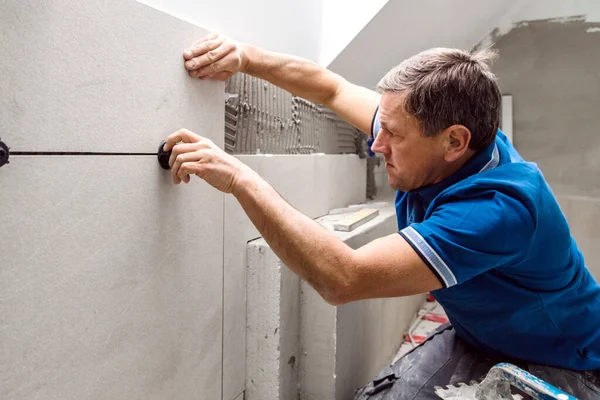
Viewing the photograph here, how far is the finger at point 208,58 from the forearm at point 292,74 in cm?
14

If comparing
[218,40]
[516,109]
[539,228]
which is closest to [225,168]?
[218,40]

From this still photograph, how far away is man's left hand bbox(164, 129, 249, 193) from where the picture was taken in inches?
37.9

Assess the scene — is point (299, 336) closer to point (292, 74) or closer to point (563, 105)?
point (292, 74)

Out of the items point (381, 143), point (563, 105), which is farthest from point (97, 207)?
point (563, 105)

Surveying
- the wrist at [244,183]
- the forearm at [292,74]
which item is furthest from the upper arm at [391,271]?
the forearm at [292,74]

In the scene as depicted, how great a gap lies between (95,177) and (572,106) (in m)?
3.20

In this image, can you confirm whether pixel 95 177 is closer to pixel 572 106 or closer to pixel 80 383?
pixel 80 383

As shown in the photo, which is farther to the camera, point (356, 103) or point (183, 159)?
point (356, 103)

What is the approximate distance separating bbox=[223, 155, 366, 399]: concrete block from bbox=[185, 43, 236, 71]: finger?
34 cm

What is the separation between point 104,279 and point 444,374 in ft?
3.37

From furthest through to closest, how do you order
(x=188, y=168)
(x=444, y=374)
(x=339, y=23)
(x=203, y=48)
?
(x=339, y=23) < (x=444, y=374) < (x=203, y=48) < (x=188, y=168)

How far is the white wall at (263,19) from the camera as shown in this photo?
1.22 meters

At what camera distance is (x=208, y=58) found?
1.08 meters

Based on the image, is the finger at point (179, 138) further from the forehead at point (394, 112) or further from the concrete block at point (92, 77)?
the forehead at point (394, 112)
